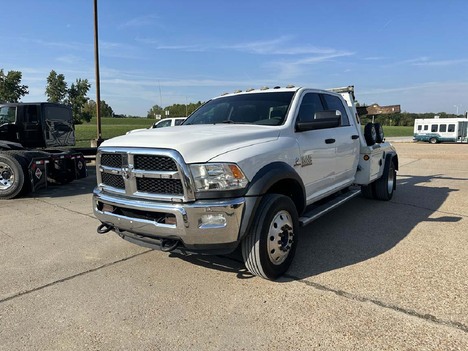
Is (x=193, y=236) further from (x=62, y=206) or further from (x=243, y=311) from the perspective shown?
(x=62, y=206)

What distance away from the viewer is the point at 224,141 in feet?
11.3

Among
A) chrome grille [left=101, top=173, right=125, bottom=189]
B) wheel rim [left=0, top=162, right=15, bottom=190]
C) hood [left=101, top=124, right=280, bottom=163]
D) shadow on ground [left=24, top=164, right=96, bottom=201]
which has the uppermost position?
hood [left=101, top=124, right=280, bottom=163]

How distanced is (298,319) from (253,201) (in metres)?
1.04

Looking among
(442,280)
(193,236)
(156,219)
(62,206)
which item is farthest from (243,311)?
(62,206)

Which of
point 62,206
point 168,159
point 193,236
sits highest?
point 168,159

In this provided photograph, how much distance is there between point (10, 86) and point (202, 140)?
2824 centimetres

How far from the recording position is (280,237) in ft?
12.2

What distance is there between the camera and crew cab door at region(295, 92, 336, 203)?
4.29m

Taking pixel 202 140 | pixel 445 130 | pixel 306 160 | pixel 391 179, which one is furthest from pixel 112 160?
pixel 445 130

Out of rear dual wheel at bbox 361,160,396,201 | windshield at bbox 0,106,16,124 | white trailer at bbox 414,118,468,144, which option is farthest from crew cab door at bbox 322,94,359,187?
white trailer at bbox 414,118,468,144

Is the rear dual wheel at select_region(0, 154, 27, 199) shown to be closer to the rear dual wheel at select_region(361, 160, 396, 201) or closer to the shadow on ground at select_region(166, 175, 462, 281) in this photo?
the shadow on ground at select_region(166, 175, 462, 281)

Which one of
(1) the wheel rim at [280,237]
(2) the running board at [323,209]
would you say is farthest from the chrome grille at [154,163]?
(2) the running board at [323,209]

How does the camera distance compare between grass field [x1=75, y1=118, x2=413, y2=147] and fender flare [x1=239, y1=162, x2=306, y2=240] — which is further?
grass field [x1=75, y1=118, x2=413, y2=147]

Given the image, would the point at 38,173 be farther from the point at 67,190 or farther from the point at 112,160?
the point at 112,160
